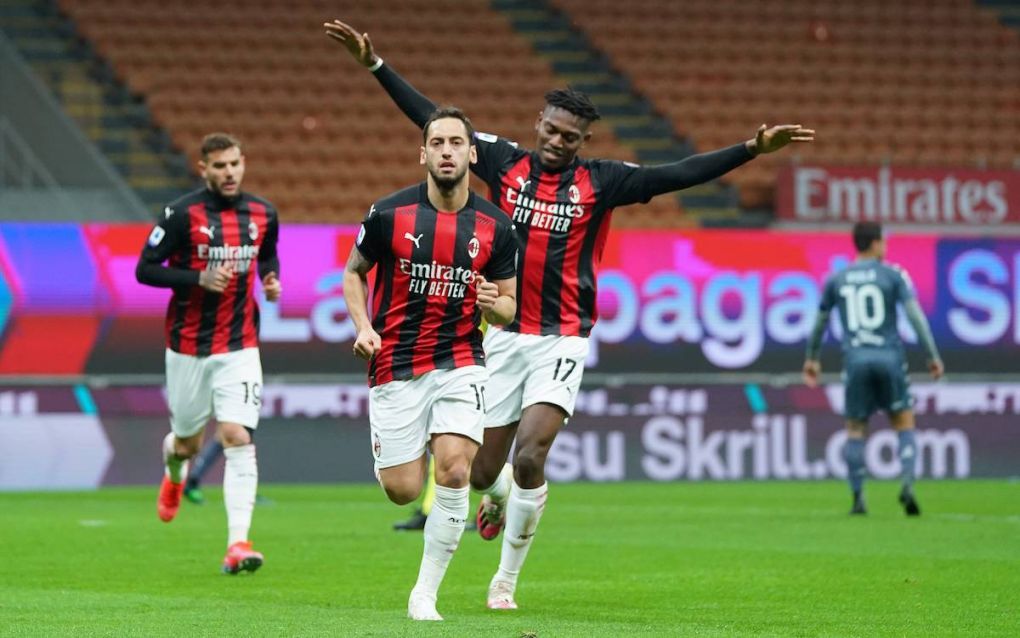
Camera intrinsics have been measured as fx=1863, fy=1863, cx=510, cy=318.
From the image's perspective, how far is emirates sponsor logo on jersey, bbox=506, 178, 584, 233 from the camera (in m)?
8.23

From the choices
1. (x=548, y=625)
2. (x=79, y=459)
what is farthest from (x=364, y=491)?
(x=548, y=625)

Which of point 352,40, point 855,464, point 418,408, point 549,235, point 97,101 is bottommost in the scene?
point 855,464

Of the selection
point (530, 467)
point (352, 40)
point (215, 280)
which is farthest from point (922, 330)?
point (352, 40)

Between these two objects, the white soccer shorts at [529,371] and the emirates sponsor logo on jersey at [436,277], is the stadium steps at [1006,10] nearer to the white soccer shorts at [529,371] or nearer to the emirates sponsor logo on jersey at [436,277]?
the white soccer shorts at [529,371]

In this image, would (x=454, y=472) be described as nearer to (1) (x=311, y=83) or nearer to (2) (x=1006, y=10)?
(1) (x=311, y=83)

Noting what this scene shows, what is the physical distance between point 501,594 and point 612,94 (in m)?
19.1

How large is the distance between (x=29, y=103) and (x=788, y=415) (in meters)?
9.62

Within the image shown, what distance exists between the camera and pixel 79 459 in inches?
657

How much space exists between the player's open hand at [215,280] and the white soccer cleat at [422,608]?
3134 millimetres

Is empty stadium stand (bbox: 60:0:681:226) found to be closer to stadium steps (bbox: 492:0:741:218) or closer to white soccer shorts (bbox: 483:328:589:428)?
stadium steps (bbox: 492:0:741:218)

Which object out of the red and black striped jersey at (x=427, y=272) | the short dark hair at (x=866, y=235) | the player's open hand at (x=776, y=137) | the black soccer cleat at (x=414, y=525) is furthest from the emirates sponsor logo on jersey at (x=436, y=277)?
the short dark hair at (x=866, y=235)

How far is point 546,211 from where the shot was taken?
8.26m

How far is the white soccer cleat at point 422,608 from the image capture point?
7.03 m

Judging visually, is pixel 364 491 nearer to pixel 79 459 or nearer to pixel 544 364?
pixel 79 459
